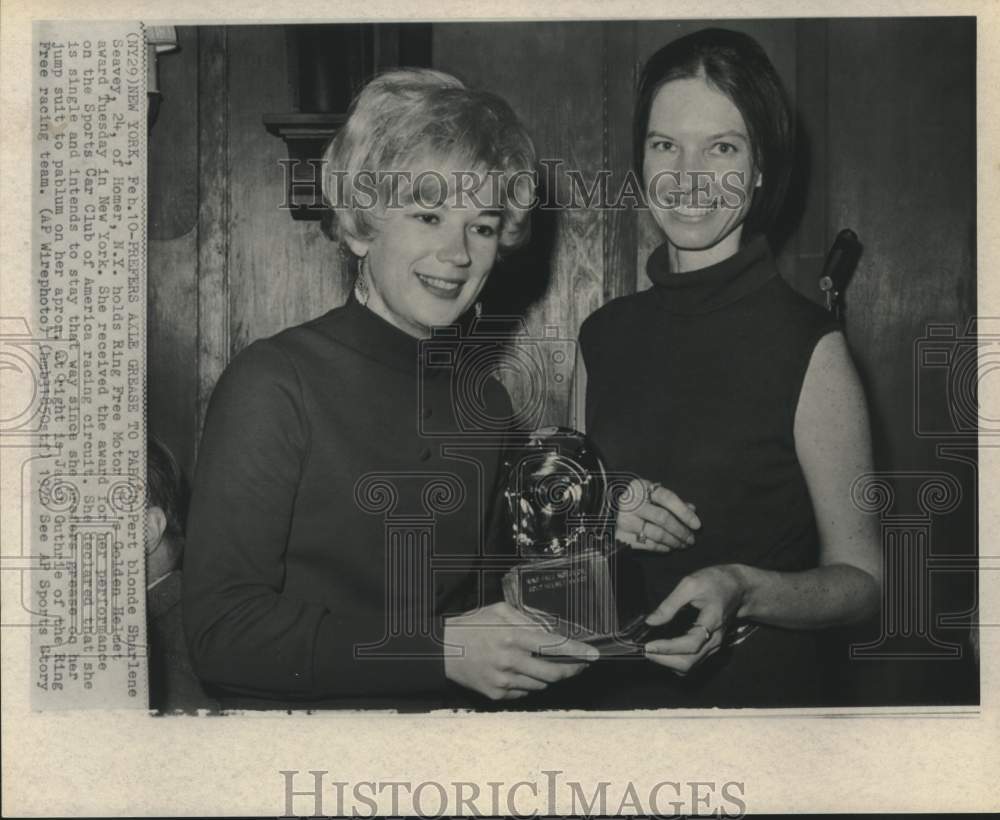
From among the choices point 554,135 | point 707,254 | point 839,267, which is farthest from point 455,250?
point 839,267

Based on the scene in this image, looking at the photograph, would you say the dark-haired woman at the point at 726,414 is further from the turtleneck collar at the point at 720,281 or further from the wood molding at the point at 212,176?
the wood molding at the point at 212,176

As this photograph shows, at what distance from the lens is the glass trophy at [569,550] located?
→ 129 cm

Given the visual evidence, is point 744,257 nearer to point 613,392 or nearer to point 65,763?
point 613,392

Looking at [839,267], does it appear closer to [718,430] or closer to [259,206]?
[718,430]

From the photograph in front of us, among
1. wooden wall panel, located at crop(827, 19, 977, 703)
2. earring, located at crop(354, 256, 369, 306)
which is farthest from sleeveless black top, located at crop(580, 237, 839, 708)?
earring, located at crop(354, 256, 369, 306)

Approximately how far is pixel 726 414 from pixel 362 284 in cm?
47

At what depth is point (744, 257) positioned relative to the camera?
4.32 ft

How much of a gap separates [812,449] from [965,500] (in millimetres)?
239

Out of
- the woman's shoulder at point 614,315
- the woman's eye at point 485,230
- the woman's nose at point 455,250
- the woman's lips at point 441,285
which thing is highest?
the woman's eye at point 485,230

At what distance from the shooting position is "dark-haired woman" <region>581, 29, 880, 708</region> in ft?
4.25

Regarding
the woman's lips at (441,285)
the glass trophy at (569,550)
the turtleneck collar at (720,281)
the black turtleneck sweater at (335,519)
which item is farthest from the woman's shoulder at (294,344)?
the turtleneck collar at (720,281)

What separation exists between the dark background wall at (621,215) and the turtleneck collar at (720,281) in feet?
0.11

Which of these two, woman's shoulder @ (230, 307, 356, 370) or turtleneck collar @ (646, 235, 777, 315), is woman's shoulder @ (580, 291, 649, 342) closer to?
turtleneck collar @ (646, 235, 777, 315)

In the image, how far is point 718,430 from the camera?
130cm
